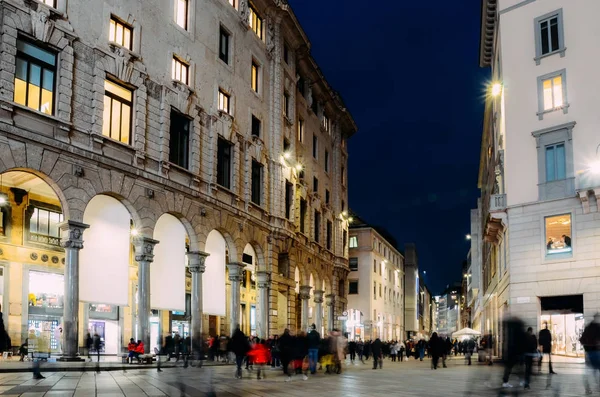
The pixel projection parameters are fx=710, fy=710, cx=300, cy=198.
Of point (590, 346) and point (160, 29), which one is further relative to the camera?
point (160, 29)

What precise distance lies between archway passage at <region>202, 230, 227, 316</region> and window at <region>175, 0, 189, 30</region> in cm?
975

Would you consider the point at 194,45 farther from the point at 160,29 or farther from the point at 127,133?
the point at 127,133

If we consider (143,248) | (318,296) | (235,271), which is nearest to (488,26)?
(235,271)

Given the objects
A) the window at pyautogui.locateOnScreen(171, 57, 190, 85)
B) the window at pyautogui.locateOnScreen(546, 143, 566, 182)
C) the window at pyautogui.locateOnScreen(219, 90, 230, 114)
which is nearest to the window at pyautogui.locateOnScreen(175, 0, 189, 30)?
the window at pyautogui.locateOnScreen(171, 57, 190, 85)

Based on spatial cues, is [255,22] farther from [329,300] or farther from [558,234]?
[329,300]

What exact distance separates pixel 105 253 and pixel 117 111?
17.8ft

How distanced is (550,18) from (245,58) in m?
15.6

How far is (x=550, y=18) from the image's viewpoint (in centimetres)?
3466

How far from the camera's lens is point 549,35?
34.7 metres

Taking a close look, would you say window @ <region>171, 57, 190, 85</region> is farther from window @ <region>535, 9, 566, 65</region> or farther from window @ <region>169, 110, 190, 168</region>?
window @ <region>535, 9, 566, 65</region>

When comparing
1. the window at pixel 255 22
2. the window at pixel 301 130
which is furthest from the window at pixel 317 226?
Answer: the window at pixel 255 22

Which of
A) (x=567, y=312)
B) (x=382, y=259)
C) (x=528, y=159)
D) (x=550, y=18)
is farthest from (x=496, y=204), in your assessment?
(x=382, y=259)

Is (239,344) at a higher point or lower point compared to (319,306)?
lower

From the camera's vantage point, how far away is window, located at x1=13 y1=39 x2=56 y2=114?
2255 centimetres
